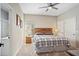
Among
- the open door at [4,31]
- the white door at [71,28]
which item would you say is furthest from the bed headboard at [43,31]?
the open door at [4,31]

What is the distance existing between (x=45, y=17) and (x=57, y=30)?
0.45 meters

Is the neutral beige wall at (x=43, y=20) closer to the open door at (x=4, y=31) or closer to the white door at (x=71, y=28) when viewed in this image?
the white door at (x=71, y=28)

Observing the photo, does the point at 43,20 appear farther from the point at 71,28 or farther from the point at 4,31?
the point at 4,31

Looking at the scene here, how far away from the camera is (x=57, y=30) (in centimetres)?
297

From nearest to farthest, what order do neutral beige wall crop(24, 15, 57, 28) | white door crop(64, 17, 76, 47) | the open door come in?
the open door, white door crop(64, 17, 76, 47), neutral beige wall crop(24, 15, 57, 28)

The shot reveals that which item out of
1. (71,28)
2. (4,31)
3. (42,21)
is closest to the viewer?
(4,31)

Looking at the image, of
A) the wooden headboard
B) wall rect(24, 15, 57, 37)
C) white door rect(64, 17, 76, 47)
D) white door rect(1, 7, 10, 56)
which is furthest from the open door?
white door rect(64, 17, 76, 47)

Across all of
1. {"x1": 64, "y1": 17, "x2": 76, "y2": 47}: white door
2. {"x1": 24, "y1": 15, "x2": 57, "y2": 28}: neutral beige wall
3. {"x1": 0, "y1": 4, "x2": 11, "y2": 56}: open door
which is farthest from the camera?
{"x1": 24, "y1": 15, "x2": 57, "y2": 28}: neutral beige wall

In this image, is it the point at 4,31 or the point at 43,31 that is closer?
the point at 4,31

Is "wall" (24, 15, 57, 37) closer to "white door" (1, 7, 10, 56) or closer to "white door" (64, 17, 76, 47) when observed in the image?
"white door" (64, 17, 76, 47)

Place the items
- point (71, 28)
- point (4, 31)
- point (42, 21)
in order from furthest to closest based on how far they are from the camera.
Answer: point (42, 21) < point (71, 28) < point (4, 31)

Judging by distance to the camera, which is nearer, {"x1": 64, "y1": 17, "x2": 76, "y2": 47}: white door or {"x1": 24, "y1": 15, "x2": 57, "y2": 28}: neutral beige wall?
{"x1": 64, "y1": 17, "x2": 76, "y2": 47}: white door

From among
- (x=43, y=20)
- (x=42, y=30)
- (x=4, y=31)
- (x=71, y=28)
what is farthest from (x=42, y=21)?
(x=4, y=31)

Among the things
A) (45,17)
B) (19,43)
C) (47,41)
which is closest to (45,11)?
(45,17)
